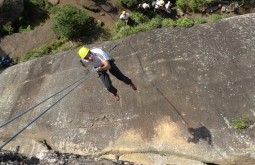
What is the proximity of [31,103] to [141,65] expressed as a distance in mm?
4441

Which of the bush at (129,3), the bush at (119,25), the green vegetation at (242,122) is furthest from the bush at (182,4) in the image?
the green vegetation at (242,122)

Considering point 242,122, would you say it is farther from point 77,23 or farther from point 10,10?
point 10,10

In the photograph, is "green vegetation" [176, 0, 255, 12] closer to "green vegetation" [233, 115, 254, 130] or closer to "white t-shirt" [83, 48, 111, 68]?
"green vegetation" [233, 115, 254, 130]

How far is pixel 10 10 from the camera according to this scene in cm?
1730

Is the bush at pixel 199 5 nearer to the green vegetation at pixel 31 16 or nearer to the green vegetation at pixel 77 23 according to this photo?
the green vegetation at pixel 77 23

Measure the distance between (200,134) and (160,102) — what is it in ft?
5.75

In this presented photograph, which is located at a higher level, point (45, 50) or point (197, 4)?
point (197, 4)

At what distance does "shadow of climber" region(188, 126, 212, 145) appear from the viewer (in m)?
9.33

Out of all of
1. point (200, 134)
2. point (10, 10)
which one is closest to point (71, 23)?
point (10, 10)

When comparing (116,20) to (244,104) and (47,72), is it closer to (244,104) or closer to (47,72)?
(47,72)

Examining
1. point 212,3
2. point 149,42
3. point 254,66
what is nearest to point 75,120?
point 149,42

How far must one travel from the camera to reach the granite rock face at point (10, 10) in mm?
17016

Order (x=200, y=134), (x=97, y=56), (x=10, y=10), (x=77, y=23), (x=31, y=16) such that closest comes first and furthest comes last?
(x=97, y=56) < (x=200, y=134) < (x=77, y=23) < (x=10, y=10) < (x=31, y=16)

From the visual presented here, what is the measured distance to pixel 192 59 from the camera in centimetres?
1145
